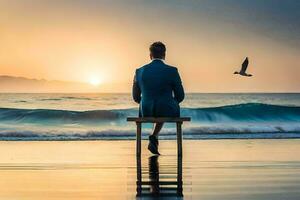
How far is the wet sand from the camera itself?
6.47 meters

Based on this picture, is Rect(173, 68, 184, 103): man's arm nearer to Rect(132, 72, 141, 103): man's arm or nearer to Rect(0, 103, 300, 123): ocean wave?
Rect(132, 72, 141, 103): man's arm

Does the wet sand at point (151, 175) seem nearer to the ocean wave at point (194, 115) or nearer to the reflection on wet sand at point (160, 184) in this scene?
the reflection on wet sand at point (160, 184)

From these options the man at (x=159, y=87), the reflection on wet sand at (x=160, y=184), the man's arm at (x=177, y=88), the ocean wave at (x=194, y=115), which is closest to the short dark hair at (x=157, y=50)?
the man at (x=159, y=87)

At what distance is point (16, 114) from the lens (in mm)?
30297

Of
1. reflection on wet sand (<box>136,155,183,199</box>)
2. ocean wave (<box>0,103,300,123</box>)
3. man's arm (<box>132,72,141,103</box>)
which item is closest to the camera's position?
reflection on wet sand (<box>136,155,183,199</box>)

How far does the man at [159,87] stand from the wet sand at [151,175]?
672 mm

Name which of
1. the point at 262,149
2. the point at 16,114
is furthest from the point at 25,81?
the point at 262,149

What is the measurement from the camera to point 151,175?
8.12 metres

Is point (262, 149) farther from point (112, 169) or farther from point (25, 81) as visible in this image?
point (25, 81)

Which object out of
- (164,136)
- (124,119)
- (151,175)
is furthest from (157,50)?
(124,119)

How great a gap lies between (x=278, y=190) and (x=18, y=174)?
3107mm

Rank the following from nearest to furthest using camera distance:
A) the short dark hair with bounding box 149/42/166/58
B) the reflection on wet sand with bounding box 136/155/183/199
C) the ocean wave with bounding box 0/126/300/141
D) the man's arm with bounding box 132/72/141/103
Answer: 1. the reflection on wet sand with bounding box 136/155/183/199
2. the short dark hair with bounding box 149/42/166/58
3. the man's arm with bounding box 132/72/141/103
4. the ocean wave with bounding box 0/126/300/141

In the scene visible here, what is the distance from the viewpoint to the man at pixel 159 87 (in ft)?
28.0

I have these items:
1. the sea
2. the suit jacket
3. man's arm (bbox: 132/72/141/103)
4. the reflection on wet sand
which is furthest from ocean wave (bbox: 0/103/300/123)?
the reflection on wet sand
